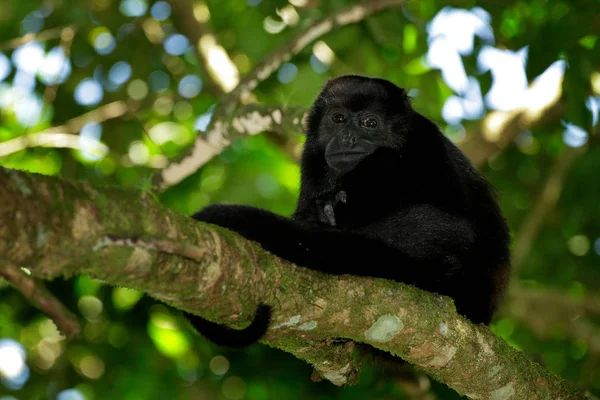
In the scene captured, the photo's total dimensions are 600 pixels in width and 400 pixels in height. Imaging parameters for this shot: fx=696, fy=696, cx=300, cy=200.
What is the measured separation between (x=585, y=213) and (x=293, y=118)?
3.55m

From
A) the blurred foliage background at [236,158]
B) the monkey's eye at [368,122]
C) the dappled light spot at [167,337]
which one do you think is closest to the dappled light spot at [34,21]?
the blurred foliage background at [236,158]

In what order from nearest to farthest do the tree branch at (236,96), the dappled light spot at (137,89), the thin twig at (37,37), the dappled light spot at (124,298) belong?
the tree branch at (236,96) < the thin twig at (37,37) < the dappled light spot at (124,298) < the dappled light spot at (137,89)

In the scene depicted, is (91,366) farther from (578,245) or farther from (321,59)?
(578,245)

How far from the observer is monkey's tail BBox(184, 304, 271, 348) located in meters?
2.50

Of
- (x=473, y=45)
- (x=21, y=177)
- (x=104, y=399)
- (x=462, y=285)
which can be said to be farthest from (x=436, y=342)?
(x=104, y=399)

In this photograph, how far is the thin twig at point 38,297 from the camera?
64.3 inches

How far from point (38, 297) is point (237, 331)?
1.03m

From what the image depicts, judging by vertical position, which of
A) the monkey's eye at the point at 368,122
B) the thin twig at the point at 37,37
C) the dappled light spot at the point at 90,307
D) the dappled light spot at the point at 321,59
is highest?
the monkey's eye at the point at 368,122

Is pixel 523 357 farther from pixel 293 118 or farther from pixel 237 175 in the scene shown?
pixel 237 175

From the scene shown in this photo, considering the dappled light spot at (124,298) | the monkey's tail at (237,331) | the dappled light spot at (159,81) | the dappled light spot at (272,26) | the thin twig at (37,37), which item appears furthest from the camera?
the dappled light spot at (159,81)

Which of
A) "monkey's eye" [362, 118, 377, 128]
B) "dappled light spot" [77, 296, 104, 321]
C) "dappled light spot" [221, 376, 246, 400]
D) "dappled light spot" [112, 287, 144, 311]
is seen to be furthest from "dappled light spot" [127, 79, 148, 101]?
"monkey's eye" [362, 118, 377, 128]

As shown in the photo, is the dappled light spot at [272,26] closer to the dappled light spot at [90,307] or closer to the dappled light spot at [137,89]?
the dappled light spot at [137,89]

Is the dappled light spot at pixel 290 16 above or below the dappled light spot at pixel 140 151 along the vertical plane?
above

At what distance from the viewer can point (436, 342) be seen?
2.97 metres
